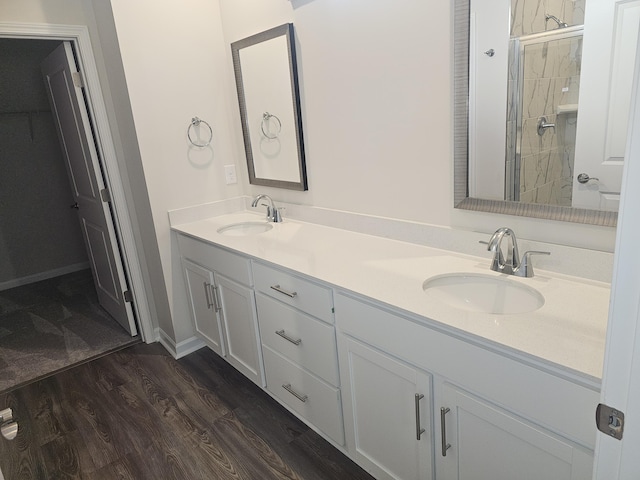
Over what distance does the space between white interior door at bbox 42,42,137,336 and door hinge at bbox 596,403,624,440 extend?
2882mm

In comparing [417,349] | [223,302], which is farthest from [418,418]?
[223,302]

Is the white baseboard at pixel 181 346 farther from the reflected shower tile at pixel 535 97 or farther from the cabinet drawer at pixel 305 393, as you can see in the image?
the reflected shower tile at pixel 535 97

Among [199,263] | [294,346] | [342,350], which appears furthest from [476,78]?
[199,263]

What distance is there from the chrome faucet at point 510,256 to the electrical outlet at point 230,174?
74.1 inches

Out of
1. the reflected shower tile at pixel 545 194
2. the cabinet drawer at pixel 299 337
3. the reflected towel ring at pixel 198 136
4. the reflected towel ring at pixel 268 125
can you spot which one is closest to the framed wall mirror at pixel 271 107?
the reflected towel ring at pixel 268 125

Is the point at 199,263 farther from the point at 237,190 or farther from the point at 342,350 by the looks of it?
the point at 342,350

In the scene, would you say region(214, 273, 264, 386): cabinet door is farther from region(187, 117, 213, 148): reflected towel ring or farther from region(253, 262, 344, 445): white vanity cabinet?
region(187, 117, 213, 148): reflected towel ring

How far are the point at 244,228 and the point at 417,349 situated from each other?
1.61m

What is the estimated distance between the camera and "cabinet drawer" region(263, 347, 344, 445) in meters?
1.77

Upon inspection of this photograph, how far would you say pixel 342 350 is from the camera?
1632 millimetres

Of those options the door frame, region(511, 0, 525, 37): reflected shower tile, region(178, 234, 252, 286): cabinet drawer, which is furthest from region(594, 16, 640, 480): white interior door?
the door frame

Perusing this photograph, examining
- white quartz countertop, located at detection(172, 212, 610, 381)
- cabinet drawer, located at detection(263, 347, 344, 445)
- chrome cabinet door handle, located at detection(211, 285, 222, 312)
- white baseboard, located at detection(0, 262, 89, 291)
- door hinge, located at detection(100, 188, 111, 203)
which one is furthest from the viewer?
white baseboard, located at detection(0, 262, 89, 291)

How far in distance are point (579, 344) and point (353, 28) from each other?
1.53 metres

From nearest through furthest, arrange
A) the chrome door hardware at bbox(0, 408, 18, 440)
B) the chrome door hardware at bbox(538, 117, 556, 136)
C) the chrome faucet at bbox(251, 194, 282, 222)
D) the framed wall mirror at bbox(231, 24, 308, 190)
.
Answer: the chrome door hardware at bbox(0, 408, 18, 440) < the chrome door hardware at bbox(538, 117, 556, 136) < the framed wall mirror at bbox(231, 24, 308, 190) < the chrome faucet at bbox(251, 194, 282, 222)
